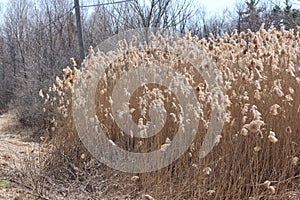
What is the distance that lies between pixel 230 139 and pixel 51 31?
12.2 meters

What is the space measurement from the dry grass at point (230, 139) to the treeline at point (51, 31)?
11.4ft

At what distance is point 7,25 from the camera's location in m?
16.7

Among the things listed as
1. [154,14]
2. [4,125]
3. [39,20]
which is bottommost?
[4,125]

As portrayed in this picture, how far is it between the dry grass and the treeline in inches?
137

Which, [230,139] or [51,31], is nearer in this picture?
[230,139]

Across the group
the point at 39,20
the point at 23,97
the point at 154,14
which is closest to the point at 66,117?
the point at 154,14

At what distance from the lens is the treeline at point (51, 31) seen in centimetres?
818

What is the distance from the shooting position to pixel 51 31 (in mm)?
13375

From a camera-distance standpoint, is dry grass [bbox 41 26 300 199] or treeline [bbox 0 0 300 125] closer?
dry grass [bbox 41 26 300 199]

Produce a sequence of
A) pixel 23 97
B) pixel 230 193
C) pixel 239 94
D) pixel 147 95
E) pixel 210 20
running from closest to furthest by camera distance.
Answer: pixel 230 193, pixel 239 94, pixel 147 95, pixel 23 97, pixel 210 20

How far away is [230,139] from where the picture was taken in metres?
2.36

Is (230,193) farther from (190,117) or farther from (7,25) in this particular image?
(7,25)

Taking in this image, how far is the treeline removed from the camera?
8.18 m

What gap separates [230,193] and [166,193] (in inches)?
16.7
